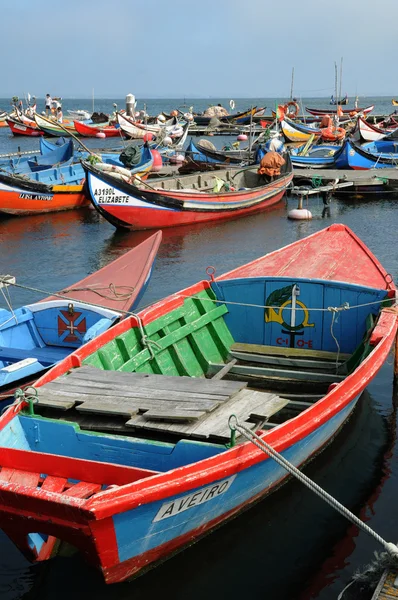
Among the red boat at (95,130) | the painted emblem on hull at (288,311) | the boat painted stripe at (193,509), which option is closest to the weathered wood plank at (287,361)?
the painted emblem on hull at (288,311)

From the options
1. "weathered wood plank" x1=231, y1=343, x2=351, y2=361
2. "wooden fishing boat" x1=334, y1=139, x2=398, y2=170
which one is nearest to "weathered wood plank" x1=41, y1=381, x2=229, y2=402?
"weathered wood plank" x1=231, y1=343, x2=351, y2=361

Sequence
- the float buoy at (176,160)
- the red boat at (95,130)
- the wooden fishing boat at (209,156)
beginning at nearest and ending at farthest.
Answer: the wooden fishing boat at (209,156), the float buoy at (176,160), the red boat at (95,130)

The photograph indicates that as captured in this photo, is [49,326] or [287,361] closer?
[287,361]

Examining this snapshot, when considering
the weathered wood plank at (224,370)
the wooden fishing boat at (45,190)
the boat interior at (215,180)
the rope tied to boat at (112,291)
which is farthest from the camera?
the boat interior at (215,180)

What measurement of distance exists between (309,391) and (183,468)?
359cm

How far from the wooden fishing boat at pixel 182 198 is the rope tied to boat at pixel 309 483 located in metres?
15.0

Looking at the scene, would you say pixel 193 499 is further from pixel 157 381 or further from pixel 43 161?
pixel 43 161

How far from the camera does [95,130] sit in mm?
55250

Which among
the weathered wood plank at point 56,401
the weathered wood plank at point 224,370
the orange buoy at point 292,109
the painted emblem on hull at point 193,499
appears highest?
the orange buoy at point 292,109

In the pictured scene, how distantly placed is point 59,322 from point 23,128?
49.9 m

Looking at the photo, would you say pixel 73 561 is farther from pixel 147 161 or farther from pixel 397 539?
pixel 147 161

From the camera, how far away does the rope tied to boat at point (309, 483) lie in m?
5.03

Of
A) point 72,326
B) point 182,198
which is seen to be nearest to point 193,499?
point 72,326

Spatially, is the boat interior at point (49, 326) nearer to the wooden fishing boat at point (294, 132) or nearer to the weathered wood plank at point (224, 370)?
the weathered wood plank at point (224, 370)
